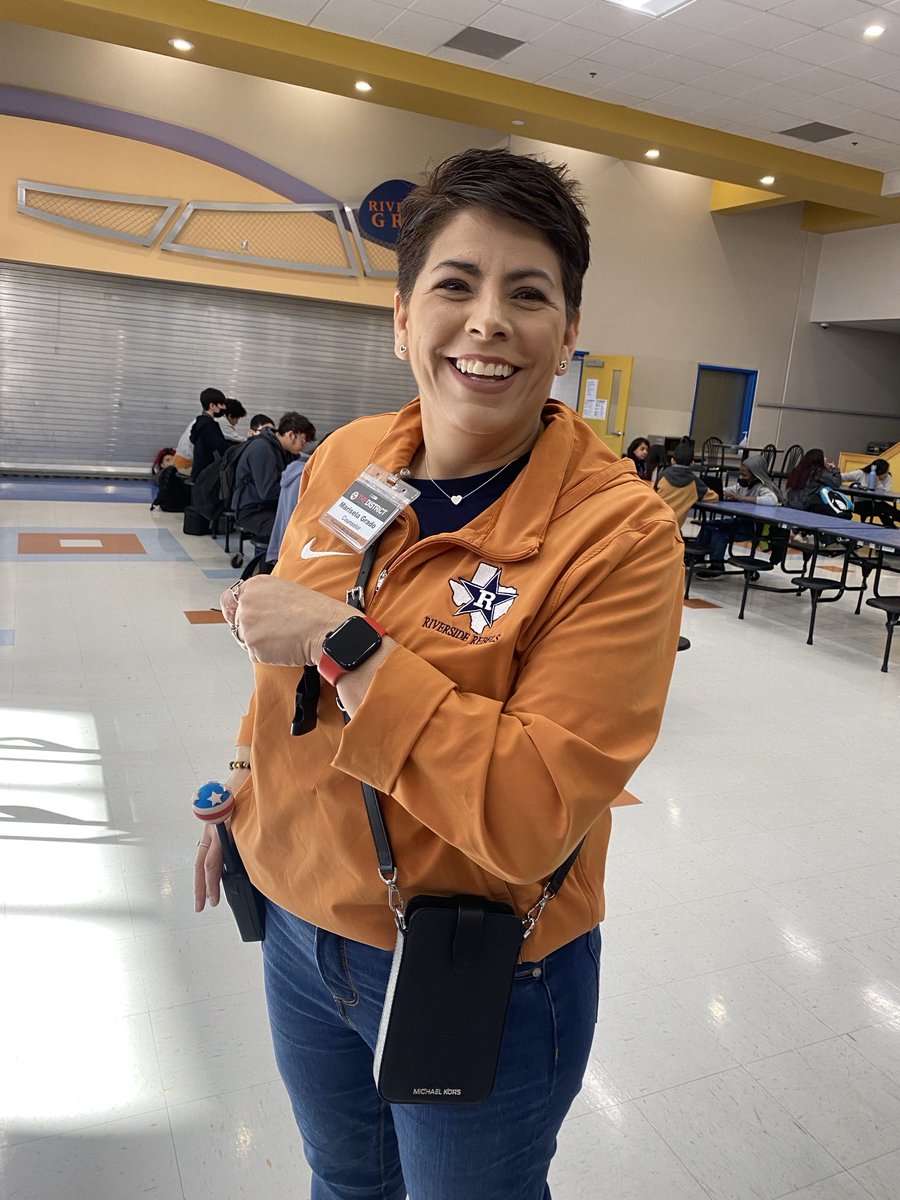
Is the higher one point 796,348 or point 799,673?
point 796,348

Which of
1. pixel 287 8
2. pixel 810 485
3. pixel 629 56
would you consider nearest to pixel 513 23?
pixel 629 56

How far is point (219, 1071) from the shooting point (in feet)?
6.23

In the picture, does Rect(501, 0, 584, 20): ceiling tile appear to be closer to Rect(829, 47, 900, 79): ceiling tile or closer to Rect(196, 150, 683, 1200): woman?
Rect(829, 47, 900, 79): ceiling tile

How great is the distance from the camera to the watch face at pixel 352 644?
2.70ft

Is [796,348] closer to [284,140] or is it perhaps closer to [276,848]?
[284,140]

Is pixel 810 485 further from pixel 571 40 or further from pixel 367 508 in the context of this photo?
pixel 367 508

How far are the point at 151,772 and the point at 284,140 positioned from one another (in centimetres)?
1002

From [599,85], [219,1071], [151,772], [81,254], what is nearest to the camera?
[219,1071]

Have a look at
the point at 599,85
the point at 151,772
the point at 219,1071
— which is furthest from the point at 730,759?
the point at 599,85

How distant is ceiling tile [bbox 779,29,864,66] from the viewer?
723 centimetres

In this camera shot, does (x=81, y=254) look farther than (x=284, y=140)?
No

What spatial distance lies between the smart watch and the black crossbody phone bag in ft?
0.43

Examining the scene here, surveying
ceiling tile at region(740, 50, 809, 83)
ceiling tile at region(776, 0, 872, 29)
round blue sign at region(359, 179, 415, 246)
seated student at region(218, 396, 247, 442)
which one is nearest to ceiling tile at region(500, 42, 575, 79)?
ceiling tile at region(740, 50, 809, 83)

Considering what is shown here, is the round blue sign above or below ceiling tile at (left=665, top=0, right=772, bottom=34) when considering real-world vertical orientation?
below
